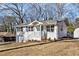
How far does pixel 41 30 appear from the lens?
3.83 m

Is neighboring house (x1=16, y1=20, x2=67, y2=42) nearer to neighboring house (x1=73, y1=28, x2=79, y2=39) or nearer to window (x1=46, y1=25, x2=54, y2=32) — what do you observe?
window (x1=46, y1=25, x2=54, y2=32)

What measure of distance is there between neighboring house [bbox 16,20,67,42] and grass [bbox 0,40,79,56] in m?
0.08

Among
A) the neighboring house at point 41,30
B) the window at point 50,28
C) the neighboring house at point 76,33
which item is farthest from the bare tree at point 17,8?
the neighboring house at point 76,33

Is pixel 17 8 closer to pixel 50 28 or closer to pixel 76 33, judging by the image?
pixel 50 28

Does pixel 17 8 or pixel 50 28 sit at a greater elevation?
pixel 17 8

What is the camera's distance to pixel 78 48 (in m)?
3.78

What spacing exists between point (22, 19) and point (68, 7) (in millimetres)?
503

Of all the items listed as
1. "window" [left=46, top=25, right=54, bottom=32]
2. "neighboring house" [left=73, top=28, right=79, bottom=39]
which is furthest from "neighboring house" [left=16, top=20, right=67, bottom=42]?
"neighboring house" [left=73, top=28, right=79, bottom=39]

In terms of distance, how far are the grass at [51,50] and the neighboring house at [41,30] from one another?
81 millimetres

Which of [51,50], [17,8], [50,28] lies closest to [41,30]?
[50,28]

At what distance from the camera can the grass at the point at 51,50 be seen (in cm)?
378

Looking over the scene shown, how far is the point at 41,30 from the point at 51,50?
238 millimetres

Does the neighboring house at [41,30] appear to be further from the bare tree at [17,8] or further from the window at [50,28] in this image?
the bare tree at [17,8]

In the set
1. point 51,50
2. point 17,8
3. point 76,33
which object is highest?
point 17,8
